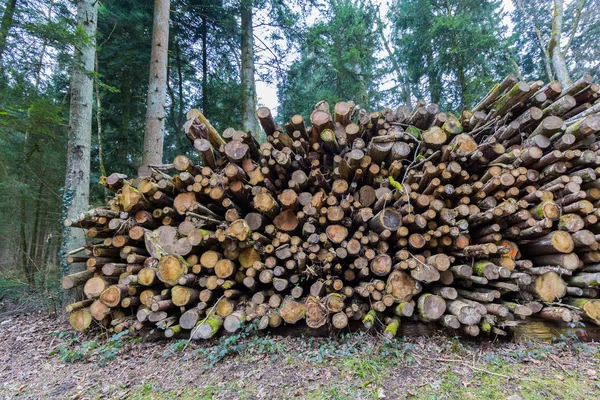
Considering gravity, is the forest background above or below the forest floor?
above

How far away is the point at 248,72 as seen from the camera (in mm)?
9453

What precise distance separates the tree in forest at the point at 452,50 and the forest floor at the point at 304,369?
355 inches

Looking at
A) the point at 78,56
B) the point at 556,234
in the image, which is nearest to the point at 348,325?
the point at 556,234

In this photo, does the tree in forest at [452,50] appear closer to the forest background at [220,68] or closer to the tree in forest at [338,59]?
the forest background at [220,68]

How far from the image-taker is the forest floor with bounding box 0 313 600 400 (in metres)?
2.38

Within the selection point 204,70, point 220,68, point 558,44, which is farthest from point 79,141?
point 558,44

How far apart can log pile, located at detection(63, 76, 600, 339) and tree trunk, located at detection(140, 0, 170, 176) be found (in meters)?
2.33

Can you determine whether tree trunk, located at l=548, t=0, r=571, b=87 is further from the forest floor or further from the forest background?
the forest floor

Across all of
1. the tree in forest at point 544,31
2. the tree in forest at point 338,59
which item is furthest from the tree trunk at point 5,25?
the tree in forest at point 544,31

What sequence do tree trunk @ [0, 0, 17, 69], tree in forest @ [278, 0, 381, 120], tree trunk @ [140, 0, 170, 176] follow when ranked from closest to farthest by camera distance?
tree trunk @ [0, 0, 17, 69] → tree trunk @ [140, 0, 170, 176] → tree in forest @ [278, 0, 381, 120]

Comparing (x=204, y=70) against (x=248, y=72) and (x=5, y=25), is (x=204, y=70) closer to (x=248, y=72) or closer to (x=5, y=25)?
(x=248, y=72)

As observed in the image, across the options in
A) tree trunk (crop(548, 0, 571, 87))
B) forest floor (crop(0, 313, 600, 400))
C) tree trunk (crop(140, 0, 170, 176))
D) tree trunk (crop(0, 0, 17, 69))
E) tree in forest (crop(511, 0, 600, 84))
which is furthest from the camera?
tree in forest (crop(511, 0, 600, 84))

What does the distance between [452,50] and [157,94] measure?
9254 millimetres

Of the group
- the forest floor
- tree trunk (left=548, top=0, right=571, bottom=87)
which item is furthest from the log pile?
tree trunk (left=548, top=0, right=571, bottom=87)
